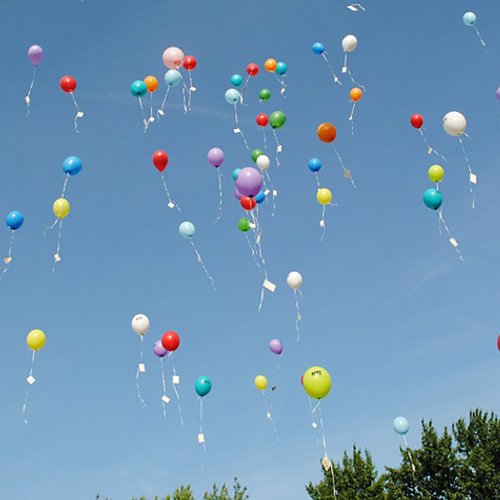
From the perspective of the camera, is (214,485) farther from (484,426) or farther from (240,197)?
(240,197)

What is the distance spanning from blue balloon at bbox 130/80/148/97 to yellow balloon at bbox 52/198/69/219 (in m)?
3.07

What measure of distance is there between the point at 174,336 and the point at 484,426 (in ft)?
46.3

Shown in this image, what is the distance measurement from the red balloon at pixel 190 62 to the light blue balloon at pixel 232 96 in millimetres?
1110

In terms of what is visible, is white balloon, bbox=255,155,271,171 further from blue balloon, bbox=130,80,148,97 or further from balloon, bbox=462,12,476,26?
balloon, bbox=462,12,476,26

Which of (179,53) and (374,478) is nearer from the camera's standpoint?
(179,53)

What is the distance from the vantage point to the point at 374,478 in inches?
780

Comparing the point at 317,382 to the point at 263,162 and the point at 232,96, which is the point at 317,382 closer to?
the point at 263,162

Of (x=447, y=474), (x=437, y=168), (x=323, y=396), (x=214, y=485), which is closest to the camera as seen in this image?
(x=323, y=396)

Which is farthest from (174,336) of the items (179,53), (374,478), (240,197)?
(374,478)

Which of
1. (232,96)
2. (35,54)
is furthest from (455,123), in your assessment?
(35,54)

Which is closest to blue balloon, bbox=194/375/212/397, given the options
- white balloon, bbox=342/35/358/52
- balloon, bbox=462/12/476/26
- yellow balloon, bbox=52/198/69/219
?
yellow balloon, bbox=52/198/69/219

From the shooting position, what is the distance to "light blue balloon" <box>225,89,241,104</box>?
14023mm

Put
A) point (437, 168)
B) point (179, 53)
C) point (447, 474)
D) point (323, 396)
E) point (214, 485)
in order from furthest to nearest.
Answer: point (214, 485), point (447, 474), point (179, 53), point (437, 168), point (323, 396)

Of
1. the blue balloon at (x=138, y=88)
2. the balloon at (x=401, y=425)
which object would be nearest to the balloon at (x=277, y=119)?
the blue balloon at (x=138, y=88)
